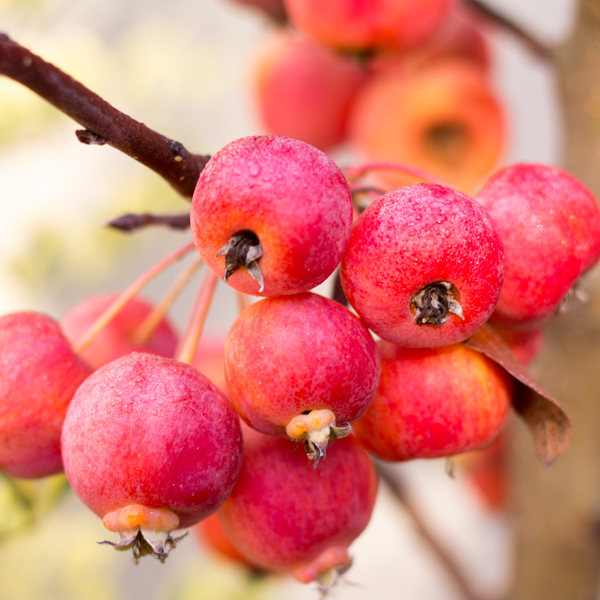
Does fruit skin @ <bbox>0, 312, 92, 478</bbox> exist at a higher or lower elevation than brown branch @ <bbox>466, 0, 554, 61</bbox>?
lower

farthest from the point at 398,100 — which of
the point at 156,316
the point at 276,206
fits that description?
the point at 276,206

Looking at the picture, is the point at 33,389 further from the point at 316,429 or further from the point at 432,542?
the point at 432,542

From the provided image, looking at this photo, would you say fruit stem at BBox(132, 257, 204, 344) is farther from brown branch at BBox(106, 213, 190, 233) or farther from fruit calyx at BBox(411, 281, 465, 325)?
fruit calyx at BBox(411, 281, 465, 325)

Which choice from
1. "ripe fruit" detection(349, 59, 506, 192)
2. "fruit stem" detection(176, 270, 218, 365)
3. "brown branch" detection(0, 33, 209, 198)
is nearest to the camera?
"brown branch" detection(0, 33, 209, 198)

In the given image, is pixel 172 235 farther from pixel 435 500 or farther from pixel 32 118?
pixel 435 500

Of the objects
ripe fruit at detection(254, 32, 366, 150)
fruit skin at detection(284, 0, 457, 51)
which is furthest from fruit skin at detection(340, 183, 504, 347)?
ripe fruit at detection(254, 32, 366, 150)
